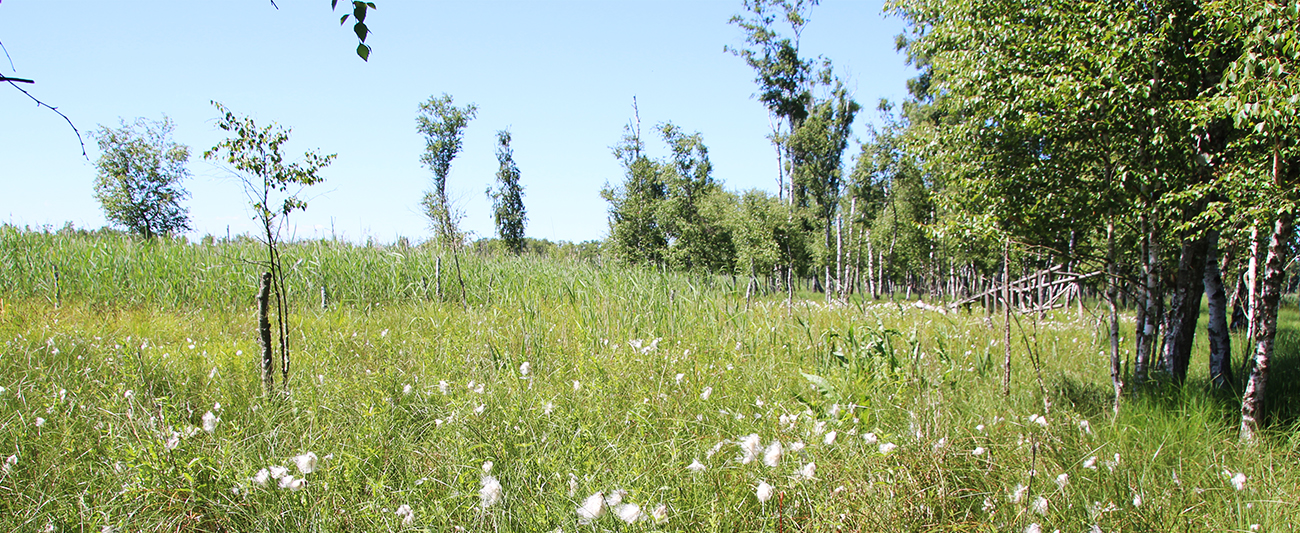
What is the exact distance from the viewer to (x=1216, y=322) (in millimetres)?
5016

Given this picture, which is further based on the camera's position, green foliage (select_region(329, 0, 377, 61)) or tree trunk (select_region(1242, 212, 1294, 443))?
tree trunk (select_region(1242, 212, 1294, 443))

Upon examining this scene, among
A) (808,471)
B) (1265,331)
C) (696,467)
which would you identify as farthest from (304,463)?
(1265,331)

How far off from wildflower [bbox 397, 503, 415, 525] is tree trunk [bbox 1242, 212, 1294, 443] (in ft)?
15.5

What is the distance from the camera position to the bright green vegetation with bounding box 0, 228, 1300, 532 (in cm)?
245

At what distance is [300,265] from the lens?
9.70 metres

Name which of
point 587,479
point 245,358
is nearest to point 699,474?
point 587,479

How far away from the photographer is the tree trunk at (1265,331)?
375 centimetres

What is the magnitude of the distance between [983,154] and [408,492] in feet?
16.9

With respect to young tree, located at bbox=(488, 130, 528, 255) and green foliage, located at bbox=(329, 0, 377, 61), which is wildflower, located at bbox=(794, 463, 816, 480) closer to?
green foliage, located at bbox=(329, 0, 377, 61)

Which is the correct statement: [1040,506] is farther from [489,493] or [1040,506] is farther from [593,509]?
[489,493]

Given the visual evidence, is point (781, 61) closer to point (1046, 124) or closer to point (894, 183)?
point (894, 183)

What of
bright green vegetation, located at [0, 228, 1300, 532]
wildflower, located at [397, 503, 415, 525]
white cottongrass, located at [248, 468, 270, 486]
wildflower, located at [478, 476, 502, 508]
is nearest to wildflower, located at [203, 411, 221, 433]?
bright green vegetation, located at [0, 228, 1300, 532]

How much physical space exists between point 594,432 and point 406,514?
1.06 metres

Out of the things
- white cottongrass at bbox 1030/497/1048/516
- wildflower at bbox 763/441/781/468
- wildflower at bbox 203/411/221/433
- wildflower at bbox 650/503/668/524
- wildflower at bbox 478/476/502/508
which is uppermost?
wildflower at bbox 203/411/221/433
